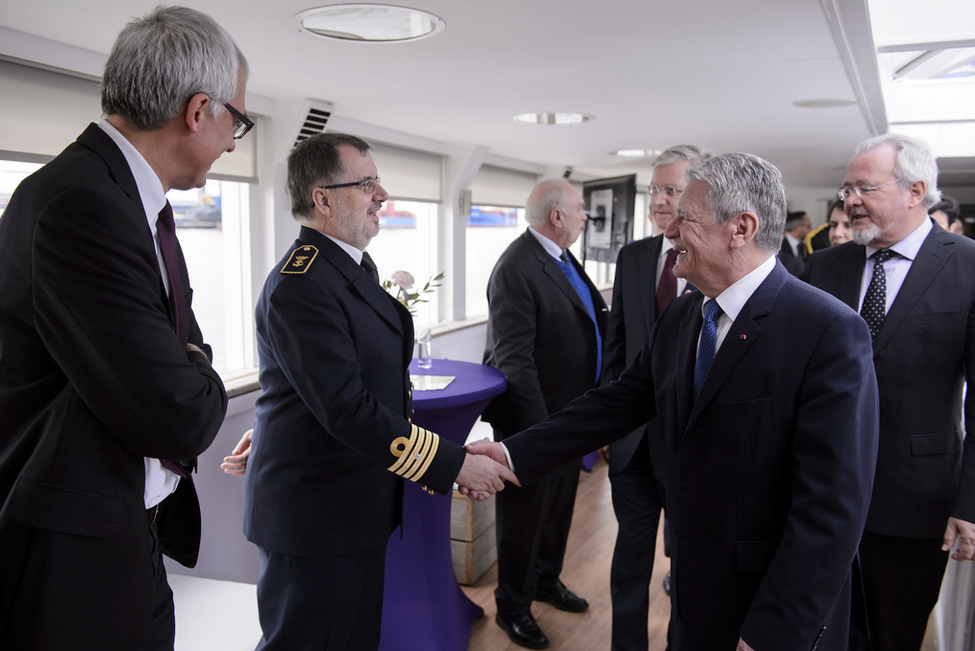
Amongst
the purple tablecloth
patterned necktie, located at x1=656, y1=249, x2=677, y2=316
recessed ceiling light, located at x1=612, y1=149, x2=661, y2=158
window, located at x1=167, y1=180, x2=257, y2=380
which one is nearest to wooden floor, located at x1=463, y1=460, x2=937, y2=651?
the purple tablecloth

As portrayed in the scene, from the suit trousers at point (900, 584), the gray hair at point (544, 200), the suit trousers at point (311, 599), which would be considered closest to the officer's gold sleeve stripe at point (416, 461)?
the suit trousers at point (311, 599)

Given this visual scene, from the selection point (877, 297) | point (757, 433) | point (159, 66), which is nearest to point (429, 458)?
point (757, 433)

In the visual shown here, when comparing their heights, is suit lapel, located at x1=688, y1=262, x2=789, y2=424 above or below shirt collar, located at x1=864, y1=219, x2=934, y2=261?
below

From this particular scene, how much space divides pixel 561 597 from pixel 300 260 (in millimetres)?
2201

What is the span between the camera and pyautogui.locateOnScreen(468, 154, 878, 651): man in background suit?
1.34 m

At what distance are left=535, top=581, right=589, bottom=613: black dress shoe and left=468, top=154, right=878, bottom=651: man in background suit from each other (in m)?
1.52

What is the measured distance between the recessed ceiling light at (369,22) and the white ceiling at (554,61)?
0.05 m

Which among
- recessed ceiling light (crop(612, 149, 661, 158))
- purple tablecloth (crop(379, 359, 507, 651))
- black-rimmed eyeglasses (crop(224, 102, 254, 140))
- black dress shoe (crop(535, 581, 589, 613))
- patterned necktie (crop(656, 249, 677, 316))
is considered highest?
recessed ceiling light (crop(612, 149, 661, 158))

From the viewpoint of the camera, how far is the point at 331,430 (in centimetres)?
171

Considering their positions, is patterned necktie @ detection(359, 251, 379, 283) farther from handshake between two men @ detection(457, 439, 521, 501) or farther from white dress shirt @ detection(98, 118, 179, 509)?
white dress shirt @ detection(98, 118, 179, 509)

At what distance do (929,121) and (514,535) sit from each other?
4825 mm

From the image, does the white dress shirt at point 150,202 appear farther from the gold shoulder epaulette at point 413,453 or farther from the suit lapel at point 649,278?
the suit lapel at point 649,278

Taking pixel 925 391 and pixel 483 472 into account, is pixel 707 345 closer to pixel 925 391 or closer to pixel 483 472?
pixel 483 472

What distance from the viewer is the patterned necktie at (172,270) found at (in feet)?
3.99
